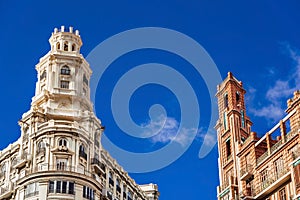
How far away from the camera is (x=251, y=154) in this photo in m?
79.0

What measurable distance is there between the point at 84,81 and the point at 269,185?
59.0 meters

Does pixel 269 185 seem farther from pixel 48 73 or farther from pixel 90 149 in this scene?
pixel 48 73

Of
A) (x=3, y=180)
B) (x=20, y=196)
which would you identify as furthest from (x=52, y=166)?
(x=3, y=180)

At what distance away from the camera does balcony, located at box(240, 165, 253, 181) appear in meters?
78.4

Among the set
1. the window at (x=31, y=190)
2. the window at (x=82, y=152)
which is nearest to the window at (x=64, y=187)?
the window at (x=31, y=190)

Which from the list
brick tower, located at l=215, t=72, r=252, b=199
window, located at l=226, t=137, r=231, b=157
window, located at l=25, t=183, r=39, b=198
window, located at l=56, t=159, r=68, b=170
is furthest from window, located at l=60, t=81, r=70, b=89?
window, located at l=226, t=137, r=231, b=157

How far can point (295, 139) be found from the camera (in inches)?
2805

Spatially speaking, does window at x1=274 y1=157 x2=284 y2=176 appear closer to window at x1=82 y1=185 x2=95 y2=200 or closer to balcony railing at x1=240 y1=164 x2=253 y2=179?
balcony railing at x1=240 y1=164 x2=253 y2=179

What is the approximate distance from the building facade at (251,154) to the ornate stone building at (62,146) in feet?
96.8

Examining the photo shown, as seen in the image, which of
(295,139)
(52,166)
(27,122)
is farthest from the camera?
(27,122)

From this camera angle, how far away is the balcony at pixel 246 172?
3088 inches

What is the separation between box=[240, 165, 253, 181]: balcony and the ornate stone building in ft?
114

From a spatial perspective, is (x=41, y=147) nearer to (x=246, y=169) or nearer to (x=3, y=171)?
(x=3, y=171)

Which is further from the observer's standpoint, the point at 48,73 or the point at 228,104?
the point at 48,73
